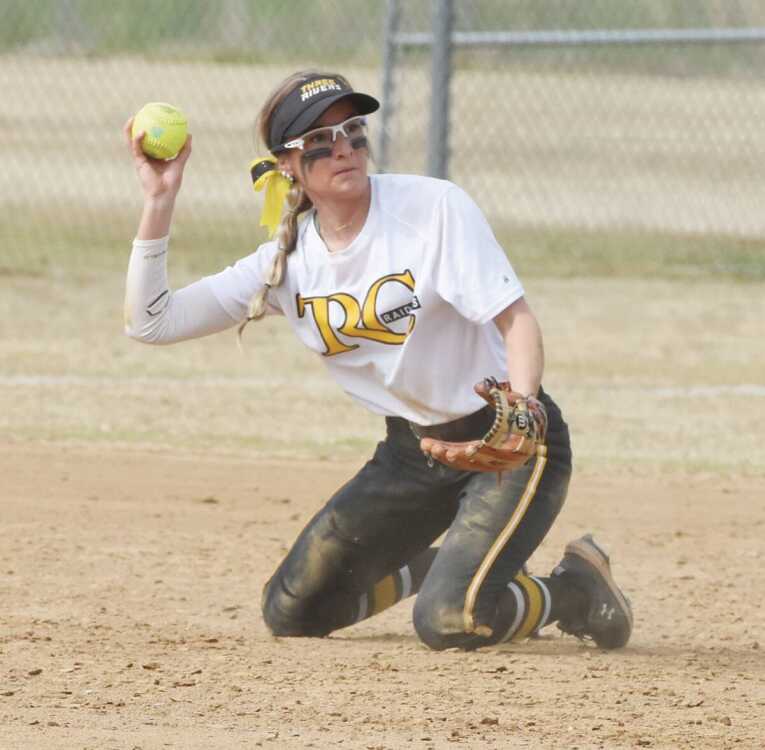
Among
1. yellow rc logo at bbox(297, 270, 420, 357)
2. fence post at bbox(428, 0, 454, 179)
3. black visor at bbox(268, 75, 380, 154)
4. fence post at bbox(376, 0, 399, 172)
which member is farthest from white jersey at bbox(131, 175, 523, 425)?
fence post at bbox(376, 0, 399, 172)

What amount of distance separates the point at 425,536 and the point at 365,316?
0.75 metres

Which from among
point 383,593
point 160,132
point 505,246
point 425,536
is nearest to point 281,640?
point 383,593

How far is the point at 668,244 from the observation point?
12.8 m

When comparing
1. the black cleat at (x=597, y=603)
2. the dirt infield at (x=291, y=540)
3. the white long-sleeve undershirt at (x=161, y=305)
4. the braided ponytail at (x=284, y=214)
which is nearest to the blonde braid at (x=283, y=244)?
the braided ponytail at (x=284, y=214)

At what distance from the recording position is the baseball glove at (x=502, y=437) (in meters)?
Result: 3.70

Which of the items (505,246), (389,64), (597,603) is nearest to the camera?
(597,603)

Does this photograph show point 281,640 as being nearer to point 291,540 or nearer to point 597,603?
point 597,603

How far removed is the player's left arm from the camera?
3865mm

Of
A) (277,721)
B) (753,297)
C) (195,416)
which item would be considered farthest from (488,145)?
(277,721)

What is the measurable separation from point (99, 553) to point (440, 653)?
1508 millimetres

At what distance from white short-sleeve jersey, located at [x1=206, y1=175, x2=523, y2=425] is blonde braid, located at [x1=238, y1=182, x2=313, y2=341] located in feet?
0.08

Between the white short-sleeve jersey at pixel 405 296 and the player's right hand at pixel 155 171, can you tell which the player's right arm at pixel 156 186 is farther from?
the white short-sleeve jersey at pixel 405 296

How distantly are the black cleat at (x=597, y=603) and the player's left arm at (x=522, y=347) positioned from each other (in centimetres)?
83

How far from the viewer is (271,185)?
425 centimetres
